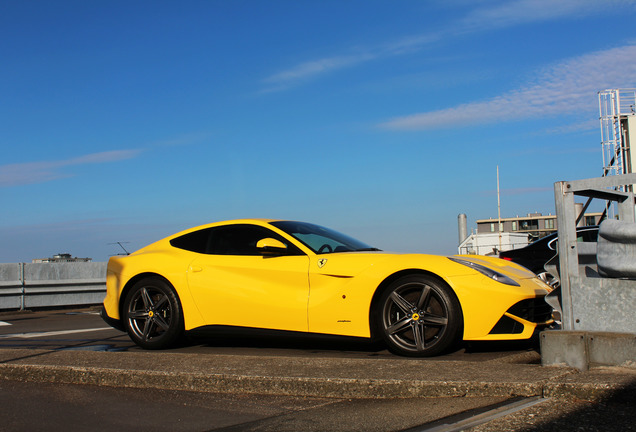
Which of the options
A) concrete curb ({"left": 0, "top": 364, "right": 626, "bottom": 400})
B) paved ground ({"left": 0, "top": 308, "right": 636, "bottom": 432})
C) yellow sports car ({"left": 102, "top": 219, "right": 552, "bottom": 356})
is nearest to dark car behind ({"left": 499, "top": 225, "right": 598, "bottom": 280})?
yellow sports car ({"left": 102, "top": 219, "right": 552, "bottom": 356})

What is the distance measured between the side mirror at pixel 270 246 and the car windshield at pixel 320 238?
9.9 inches

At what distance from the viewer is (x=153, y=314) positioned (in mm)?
6559

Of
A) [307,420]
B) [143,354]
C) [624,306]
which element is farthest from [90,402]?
[624,306]

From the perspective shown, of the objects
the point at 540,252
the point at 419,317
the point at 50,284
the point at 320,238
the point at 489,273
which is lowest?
the point at 419,317

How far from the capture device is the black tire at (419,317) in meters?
5.28

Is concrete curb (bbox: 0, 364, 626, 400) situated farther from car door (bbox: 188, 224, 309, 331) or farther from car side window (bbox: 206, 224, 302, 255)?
car side window (bbox: 206, 224, 302, 255)

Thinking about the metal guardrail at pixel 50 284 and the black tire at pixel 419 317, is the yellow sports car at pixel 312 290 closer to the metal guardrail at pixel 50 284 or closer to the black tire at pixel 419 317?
the black tire at pixel 419 317

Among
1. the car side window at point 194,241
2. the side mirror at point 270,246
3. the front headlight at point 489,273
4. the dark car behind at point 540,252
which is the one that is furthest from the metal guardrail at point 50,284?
the front headlight at point 489,273

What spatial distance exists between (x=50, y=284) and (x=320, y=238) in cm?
1042

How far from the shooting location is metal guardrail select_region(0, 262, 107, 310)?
1428 centimetres

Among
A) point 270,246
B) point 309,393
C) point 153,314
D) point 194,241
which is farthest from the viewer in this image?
point 194,241

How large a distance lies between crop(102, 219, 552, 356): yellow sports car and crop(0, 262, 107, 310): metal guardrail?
27.7 ft

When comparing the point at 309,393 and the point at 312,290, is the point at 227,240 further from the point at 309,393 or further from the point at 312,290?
the point at 309,393

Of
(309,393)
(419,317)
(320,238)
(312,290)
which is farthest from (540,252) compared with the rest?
(309,393)
